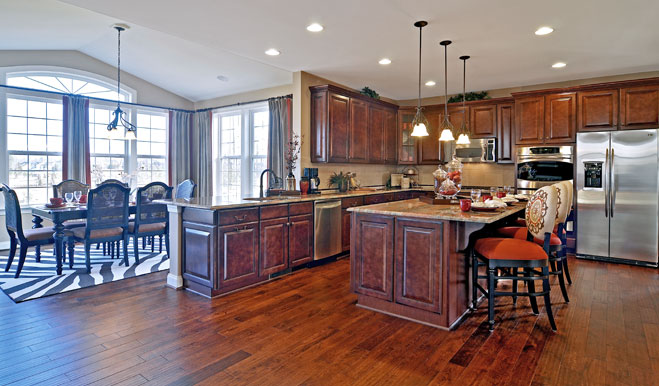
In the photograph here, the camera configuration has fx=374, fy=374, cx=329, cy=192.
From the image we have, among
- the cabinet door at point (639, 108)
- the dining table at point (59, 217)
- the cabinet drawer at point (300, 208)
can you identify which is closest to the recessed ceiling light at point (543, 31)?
the cabinet door at point (639, 108)

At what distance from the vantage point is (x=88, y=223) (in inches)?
170

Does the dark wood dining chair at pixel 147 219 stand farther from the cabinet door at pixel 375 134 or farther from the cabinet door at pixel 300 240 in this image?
the cabinet door at pixel 375 134

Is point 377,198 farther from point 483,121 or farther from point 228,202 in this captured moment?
point 228,202

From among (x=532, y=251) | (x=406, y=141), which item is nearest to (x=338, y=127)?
(x=406, y=141)

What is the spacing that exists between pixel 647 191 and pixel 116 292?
6.30 metres

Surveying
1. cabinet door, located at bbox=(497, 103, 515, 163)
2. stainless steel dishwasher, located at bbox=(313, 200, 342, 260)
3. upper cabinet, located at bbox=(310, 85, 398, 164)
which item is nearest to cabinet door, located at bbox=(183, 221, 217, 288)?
stainless steel dishwasher, located at bbox=(313, 200, 342, 260)

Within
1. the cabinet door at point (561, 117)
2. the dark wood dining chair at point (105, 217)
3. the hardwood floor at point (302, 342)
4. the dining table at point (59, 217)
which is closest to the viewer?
the hardwood floor at point (302, 342)

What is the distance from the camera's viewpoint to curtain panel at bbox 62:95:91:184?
5.99 meters

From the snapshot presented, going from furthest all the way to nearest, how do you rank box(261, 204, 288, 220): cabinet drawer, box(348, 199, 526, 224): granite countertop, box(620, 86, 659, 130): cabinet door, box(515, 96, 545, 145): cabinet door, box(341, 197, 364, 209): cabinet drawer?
box(515, 96, 545, 145): cabinet door, box(341, 197, 364, 209): cabinet drawer, box(620, 86, 659, 130): cabinet door, box(261, 204, 288, 220): cabinet drawer, box(348, 199, 526, 224): granite countertop

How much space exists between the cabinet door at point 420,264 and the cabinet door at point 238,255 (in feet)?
5.00

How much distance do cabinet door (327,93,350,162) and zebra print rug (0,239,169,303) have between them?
108 inches

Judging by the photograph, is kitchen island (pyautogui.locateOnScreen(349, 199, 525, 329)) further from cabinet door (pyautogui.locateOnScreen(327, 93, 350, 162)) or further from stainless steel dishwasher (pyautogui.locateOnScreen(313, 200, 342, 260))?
cabinet door (pyautogui.locateOnScreen(327, 93, 350, 162))

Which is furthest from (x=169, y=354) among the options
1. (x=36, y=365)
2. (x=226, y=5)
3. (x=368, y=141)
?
(x=368, y=141)

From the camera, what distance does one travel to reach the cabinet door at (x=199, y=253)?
349cm
